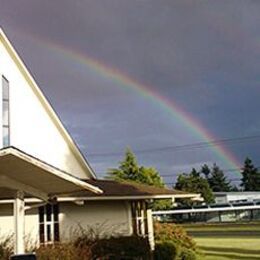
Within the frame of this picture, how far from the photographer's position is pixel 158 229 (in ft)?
78.1

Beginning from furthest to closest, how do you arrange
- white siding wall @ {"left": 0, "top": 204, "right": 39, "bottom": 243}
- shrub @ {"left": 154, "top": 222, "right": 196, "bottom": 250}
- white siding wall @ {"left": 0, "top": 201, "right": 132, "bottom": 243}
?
shrub @ {"left": 154, "top": 222, "right": 196, "bottom": 250} → white siding wall @ {"left": 0, "top": 201, "right": 132, "bottom": 243} → white siding wall @ {"left": 0, "top": 204, "right": 39, "bottom": 243}

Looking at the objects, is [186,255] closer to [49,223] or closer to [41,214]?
[49,223]

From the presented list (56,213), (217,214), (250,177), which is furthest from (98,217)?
(250,177)

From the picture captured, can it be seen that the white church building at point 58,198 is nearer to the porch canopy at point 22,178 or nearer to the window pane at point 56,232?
the window pane at point 56,232

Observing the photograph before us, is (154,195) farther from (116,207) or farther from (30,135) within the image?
(30,135)

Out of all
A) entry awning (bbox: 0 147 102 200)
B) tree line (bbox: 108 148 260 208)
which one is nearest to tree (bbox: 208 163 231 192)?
tree line (bbox: 108 148 260 208)

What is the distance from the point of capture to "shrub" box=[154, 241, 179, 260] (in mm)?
20716

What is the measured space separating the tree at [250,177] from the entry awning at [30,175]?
120m

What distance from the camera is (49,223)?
62.8 ft

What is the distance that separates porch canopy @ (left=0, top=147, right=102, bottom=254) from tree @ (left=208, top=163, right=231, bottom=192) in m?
122

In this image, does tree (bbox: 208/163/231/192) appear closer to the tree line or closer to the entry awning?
the tree line

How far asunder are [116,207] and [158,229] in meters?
3.79

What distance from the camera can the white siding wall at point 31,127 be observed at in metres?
20.2

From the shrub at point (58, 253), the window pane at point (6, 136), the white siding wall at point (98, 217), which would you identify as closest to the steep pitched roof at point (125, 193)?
the white siding wall at point (98, 217)
